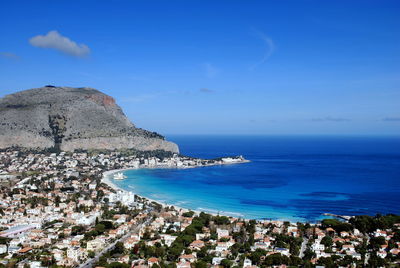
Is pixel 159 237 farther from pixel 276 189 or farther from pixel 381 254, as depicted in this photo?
pixel 276 189

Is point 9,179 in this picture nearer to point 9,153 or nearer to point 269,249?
point 9,153

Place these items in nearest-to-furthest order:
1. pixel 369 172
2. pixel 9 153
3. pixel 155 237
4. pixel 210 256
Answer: pixel 210 256 → pixel 155 237 → pixel 369 172 → pixel 9 153

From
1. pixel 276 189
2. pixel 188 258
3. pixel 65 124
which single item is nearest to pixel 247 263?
pixel 188 258

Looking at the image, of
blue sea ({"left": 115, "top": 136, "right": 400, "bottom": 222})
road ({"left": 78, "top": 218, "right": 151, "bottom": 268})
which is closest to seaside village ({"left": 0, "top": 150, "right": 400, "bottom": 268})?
road ({"left": 78, "top": 218, "right": 151, "bottom": 268})

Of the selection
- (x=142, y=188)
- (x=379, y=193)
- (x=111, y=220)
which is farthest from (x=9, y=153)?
(x=379, y=193)

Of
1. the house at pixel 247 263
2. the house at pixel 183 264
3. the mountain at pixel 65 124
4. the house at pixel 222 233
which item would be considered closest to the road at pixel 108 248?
the house at pixel 183 264
